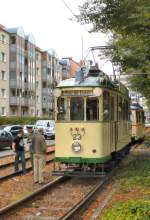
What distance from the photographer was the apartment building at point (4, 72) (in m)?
80.8

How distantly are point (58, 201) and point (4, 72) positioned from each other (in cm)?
7032

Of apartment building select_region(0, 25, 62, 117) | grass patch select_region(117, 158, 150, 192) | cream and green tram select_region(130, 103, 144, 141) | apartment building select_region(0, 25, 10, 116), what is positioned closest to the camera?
grass patch select_region(117, 158, 150, 192)

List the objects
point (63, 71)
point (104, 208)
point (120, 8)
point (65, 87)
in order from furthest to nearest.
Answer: point (63, 71), point (65, 87), point (120, 8), point (104, 208)

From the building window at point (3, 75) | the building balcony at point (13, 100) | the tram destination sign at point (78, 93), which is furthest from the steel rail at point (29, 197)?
the building balcony at point (13, 100)

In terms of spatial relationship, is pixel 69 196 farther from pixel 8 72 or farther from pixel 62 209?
pixel 8 72

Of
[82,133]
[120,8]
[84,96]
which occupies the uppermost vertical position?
[120,8]

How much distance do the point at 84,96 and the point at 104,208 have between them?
536 centimetres

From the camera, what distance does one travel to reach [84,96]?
16.1 meters

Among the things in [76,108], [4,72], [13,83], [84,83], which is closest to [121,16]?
[84,83]

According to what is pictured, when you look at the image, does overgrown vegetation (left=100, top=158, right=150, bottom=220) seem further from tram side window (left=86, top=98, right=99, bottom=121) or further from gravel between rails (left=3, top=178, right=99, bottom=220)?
tram side window (left=86, top=98, right=99, bottom=121)

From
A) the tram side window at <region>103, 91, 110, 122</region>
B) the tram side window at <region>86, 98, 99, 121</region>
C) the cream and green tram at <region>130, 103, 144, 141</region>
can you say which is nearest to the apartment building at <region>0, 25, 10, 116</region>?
the cream and green tram at <region>130, 103, 144, 141</region>

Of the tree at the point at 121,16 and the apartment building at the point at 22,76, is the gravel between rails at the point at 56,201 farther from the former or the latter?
the apartment building at the point at 22,76

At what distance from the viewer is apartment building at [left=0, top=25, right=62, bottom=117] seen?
270 ft

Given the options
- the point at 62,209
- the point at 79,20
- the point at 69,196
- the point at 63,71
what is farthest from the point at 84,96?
the point at 63,71
